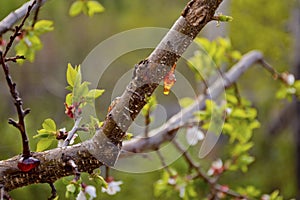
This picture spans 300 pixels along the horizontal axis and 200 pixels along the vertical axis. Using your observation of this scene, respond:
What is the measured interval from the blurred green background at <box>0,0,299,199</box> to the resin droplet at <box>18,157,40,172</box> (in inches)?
38.4

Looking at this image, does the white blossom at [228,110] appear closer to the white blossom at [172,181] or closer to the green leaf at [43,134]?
the white blossom at [172,181]

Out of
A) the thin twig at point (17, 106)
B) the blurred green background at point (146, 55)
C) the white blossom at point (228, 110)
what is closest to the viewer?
the thin twig at point (17, 106)

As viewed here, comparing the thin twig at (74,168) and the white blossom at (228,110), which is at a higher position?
the white blossom at (228,110)

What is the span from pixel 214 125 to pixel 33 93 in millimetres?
1754

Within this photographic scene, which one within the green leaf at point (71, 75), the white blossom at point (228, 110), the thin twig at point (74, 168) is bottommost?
the thin twig at point (74, 168)

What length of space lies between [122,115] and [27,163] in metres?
0.08

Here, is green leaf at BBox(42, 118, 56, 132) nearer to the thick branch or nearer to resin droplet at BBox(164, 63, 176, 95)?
resin droplet at BBox(164, 63, 176, 95)

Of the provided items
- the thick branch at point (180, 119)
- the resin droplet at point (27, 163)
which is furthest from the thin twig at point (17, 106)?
the thick branch at point (180, 119)

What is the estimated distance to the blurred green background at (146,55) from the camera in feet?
6.01

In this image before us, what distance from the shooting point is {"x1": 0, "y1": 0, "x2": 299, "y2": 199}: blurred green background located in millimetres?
1831

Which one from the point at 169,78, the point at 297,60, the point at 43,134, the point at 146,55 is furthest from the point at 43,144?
the point at 146,55

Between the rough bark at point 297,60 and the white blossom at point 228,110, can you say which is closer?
the white blossom at point 228,110

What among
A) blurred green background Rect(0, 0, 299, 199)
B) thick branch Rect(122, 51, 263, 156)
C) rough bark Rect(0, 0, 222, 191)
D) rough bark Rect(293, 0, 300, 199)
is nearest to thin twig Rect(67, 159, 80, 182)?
rough bark Rect(0, 0, 222, 191)

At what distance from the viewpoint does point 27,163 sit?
361 millimetres
